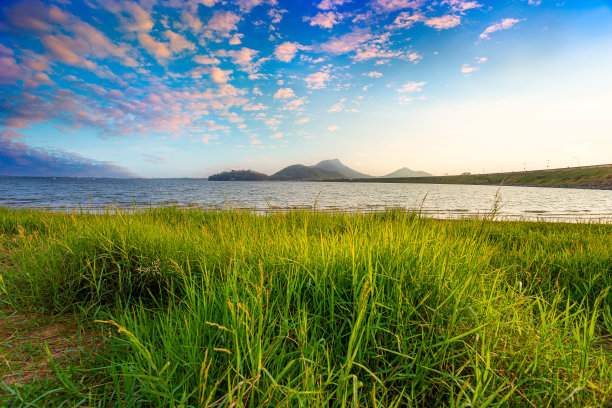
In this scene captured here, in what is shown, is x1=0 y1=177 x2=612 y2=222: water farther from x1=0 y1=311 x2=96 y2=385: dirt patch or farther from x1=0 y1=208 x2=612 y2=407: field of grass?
x1=0 y1=311 x2=96 y2=385: dirt patch

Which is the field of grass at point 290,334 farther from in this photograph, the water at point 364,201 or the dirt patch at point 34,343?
the water at point 364,201

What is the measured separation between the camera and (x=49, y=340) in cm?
221

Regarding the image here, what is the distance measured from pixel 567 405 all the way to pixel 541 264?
3439 mm

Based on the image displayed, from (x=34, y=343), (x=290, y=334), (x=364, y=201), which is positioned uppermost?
(x=290, y=334)

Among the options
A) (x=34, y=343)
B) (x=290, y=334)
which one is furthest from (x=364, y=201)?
(x=34, y=343)

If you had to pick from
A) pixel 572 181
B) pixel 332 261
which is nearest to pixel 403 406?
pixel 332 261

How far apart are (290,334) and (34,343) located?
2216 millimetres

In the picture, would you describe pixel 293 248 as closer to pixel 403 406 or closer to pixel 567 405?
pixel 403 406

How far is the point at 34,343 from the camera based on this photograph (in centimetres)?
215

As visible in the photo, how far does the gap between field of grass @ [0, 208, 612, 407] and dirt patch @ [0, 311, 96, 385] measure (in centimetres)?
2

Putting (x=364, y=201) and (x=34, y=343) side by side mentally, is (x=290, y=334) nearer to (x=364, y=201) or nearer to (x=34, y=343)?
(x=34, y=343)

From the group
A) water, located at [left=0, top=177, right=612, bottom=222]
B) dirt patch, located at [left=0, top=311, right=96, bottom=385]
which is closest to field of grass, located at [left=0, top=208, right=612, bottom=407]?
dirt patch, located at [left=0, top=311, right=96, bottom=385]

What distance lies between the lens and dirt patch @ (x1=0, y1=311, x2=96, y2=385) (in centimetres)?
180

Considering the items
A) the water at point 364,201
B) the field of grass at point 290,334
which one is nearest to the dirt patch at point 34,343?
the field of grass at point 290,334
